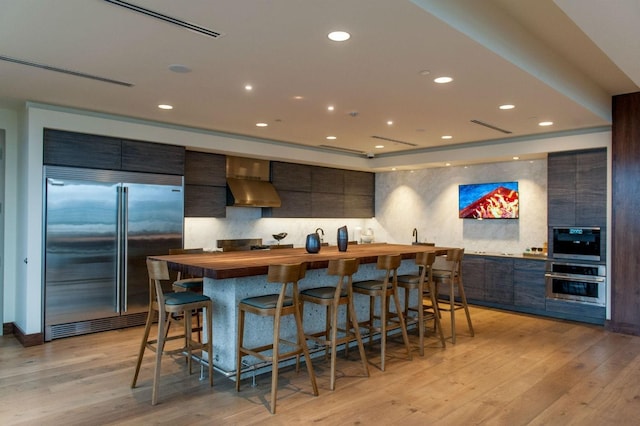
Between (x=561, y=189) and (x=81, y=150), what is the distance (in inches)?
244

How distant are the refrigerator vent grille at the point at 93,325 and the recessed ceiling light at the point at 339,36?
429 centimetres

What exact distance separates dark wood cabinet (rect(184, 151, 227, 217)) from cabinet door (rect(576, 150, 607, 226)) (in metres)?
5.00

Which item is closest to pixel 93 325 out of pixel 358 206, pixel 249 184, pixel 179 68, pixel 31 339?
pixel 31 339

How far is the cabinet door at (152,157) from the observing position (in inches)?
213

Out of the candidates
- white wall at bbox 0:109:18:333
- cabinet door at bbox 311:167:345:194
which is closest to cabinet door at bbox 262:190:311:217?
cabinet door at bbox 311:167:345:194

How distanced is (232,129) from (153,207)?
4.81ft

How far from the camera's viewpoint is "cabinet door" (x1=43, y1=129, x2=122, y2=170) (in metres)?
4.86

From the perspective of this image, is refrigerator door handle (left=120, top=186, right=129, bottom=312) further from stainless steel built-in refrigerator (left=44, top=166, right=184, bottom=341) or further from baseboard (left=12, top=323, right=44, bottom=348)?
baseboard (left=12, top=323, right=44, bottom=348)

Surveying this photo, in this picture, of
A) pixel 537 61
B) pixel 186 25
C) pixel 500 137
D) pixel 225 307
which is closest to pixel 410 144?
pixel 500 137

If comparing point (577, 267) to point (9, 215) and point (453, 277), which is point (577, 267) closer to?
point (453, 277)

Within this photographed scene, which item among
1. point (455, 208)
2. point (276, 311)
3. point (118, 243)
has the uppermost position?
point (455, 208)

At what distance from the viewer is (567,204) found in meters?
6.08

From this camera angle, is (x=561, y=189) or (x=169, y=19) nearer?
(x=169, y=19)

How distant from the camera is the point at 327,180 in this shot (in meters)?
8.23
